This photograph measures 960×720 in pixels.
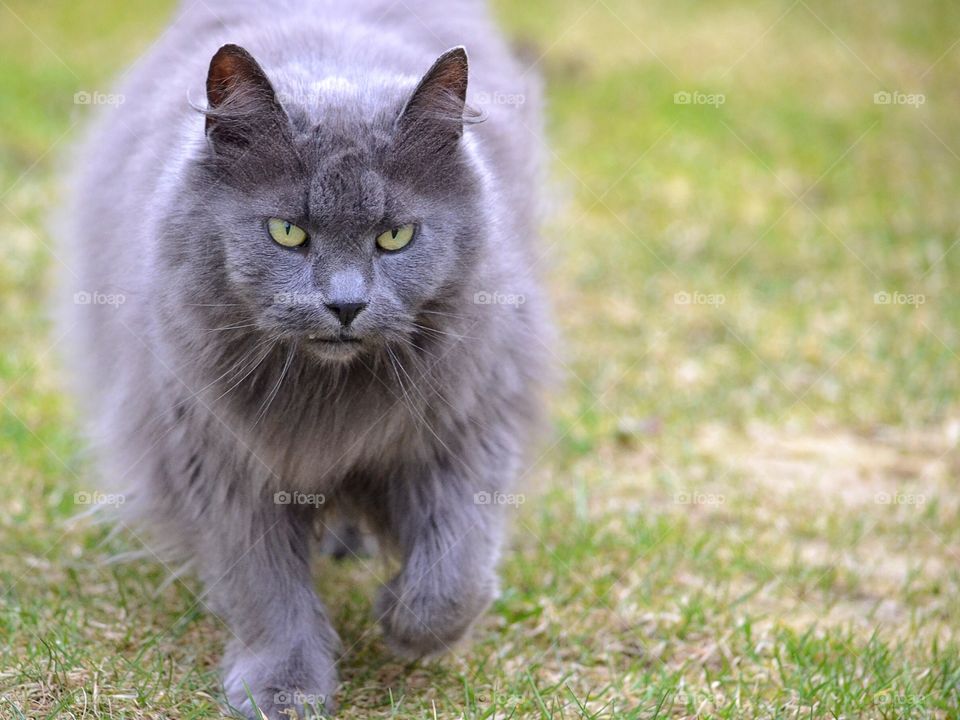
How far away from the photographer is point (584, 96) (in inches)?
298

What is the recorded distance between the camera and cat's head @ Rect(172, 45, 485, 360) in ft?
7.72

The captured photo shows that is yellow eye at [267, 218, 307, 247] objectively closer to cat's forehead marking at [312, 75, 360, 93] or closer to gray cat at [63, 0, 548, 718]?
gray cat at [63, 0, 548, 718]

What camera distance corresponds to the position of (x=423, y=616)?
274cm

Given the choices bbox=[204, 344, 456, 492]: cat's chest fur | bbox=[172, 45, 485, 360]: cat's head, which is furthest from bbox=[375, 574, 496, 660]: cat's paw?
bbox=[172, 45, 485, 360]: cat's head

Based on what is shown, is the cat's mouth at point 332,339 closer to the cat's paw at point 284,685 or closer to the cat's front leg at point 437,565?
the cat's front leg at point 437,565

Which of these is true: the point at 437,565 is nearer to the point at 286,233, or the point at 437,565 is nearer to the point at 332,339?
the point at 332,339

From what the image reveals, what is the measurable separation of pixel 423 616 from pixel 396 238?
94 centimetres

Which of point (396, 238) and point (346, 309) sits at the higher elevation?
point (396, 238)

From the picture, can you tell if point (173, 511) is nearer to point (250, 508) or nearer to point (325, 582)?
point (250, 508)

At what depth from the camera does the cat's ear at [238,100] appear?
235cm

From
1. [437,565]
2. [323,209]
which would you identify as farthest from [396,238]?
[437,565]

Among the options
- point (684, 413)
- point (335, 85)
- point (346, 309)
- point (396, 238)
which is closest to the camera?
point (346, 309)

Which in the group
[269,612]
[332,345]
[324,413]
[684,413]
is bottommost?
[269,612]

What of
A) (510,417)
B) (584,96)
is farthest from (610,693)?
(584,96)
